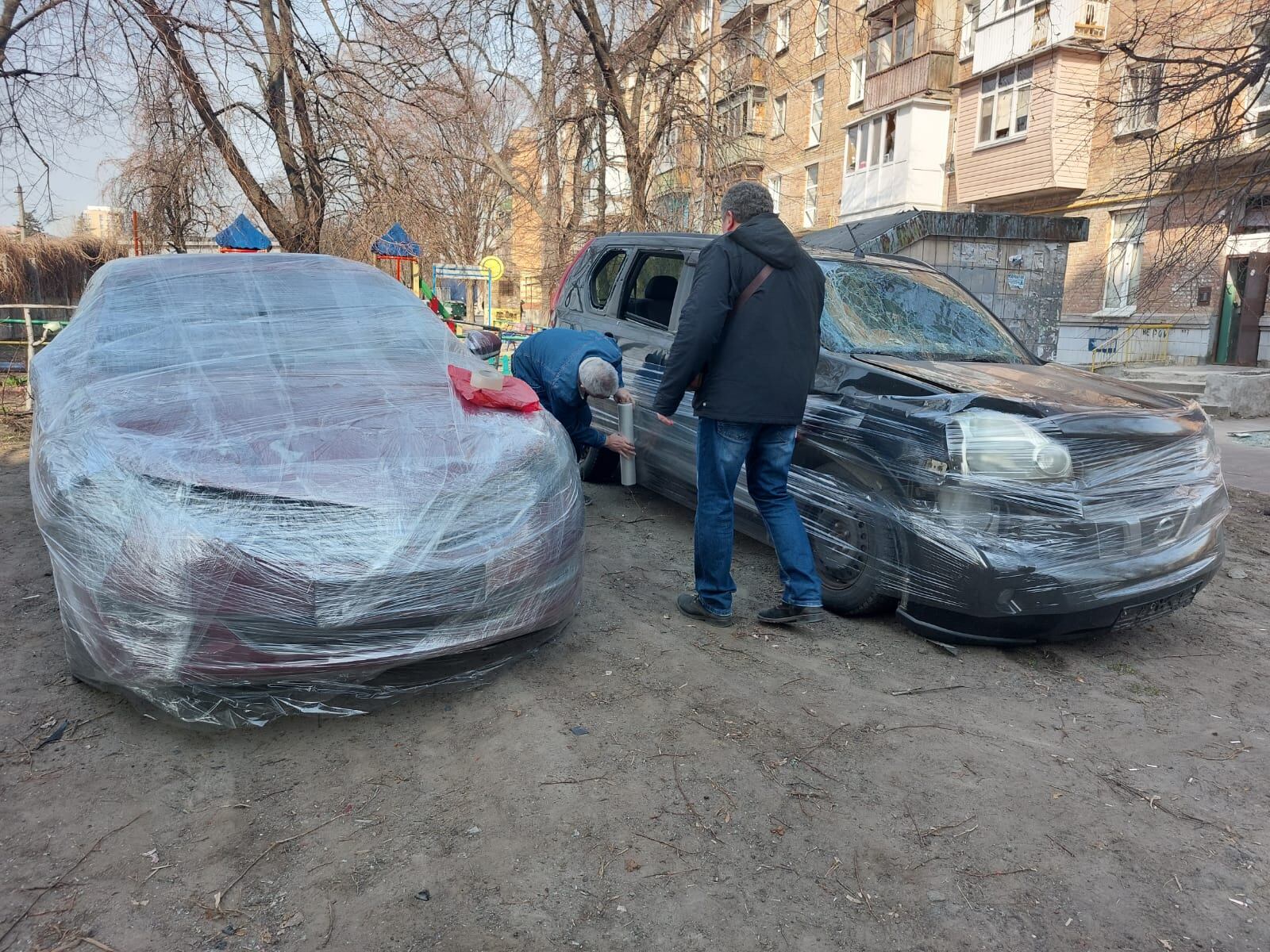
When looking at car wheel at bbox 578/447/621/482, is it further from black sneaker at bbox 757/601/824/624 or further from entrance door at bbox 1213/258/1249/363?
entrance door at bbox 1213/258/1249/363

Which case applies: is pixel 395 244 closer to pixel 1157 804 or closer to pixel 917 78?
pixel 1157 804

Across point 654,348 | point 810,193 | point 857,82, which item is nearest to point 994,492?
point 654,348

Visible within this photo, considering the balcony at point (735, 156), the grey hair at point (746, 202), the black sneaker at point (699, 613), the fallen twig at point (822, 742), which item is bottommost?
the fallen twig at point (822, 742)

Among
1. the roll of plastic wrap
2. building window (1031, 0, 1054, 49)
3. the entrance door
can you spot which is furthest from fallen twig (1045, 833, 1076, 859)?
building window (1031, 0, 1054, 49)

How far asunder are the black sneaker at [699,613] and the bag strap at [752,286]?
4.09 ft

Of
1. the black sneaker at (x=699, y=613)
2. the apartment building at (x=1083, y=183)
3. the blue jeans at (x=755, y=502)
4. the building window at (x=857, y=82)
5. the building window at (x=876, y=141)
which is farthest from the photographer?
the building window at (x=857, y=82)

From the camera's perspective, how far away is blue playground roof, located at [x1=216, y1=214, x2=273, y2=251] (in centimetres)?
1034

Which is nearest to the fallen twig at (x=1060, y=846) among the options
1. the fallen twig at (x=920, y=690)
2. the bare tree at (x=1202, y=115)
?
the fallen twig at (x=920, y=690)

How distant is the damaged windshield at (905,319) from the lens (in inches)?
158

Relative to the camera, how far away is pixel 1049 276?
1042cm

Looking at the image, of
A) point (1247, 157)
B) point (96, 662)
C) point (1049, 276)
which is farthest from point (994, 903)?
point (1049, 276)

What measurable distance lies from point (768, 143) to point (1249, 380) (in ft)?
69.0

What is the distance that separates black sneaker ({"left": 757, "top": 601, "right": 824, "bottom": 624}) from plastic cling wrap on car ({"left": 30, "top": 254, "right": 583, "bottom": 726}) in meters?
0.96

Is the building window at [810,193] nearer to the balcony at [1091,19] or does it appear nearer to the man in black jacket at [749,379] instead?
the balcony at [1091,19]
